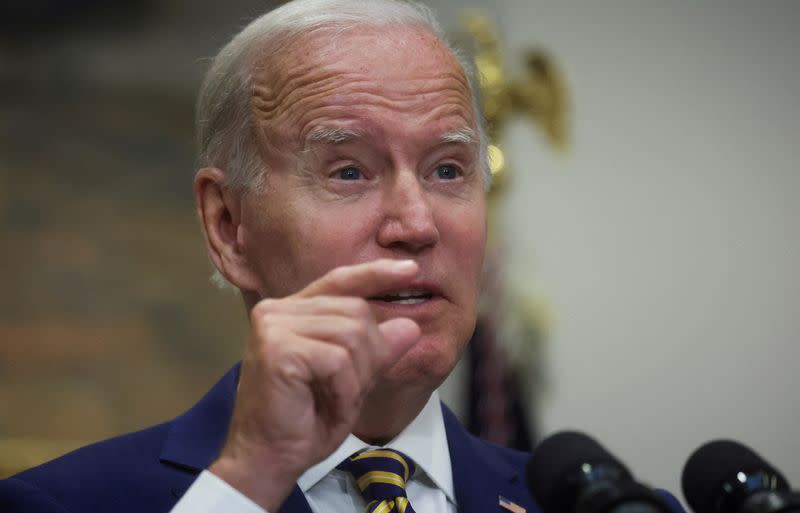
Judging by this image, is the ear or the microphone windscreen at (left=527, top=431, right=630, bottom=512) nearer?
the microphone windscreen at (left=527, top=431, right=630, bottom=512)

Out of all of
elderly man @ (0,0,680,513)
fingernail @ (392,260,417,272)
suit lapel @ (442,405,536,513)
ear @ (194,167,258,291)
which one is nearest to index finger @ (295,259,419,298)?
fingernail @ (392,260,417,272)

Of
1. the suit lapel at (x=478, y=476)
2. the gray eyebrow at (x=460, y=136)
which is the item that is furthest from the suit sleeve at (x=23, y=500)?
the gray eyebrow at (x=460, y=136)

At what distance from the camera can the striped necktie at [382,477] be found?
1848mm

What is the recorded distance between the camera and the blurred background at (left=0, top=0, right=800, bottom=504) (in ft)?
15.5

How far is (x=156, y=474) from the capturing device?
1916 millimetres

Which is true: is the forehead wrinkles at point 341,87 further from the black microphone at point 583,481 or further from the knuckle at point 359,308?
the black microphone at point 583,481

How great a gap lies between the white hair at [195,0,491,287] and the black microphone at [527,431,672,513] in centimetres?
95

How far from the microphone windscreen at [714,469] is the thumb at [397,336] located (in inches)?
16.8

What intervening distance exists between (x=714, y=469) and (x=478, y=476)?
90 cm

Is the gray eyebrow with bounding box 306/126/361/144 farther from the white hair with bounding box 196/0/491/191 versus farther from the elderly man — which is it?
the white hair with bounding box 196/0/491/191

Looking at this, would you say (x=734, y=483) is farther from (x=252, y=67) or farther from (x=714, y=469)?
(x=252, y=67)

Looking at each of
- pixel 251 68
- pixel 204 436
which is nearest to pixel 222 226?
pixel 251 68

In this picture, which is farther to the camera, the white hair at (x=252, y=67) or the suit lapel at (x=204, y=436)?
the white hair at (x=252, y=67)

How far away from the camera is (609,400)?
477cm
